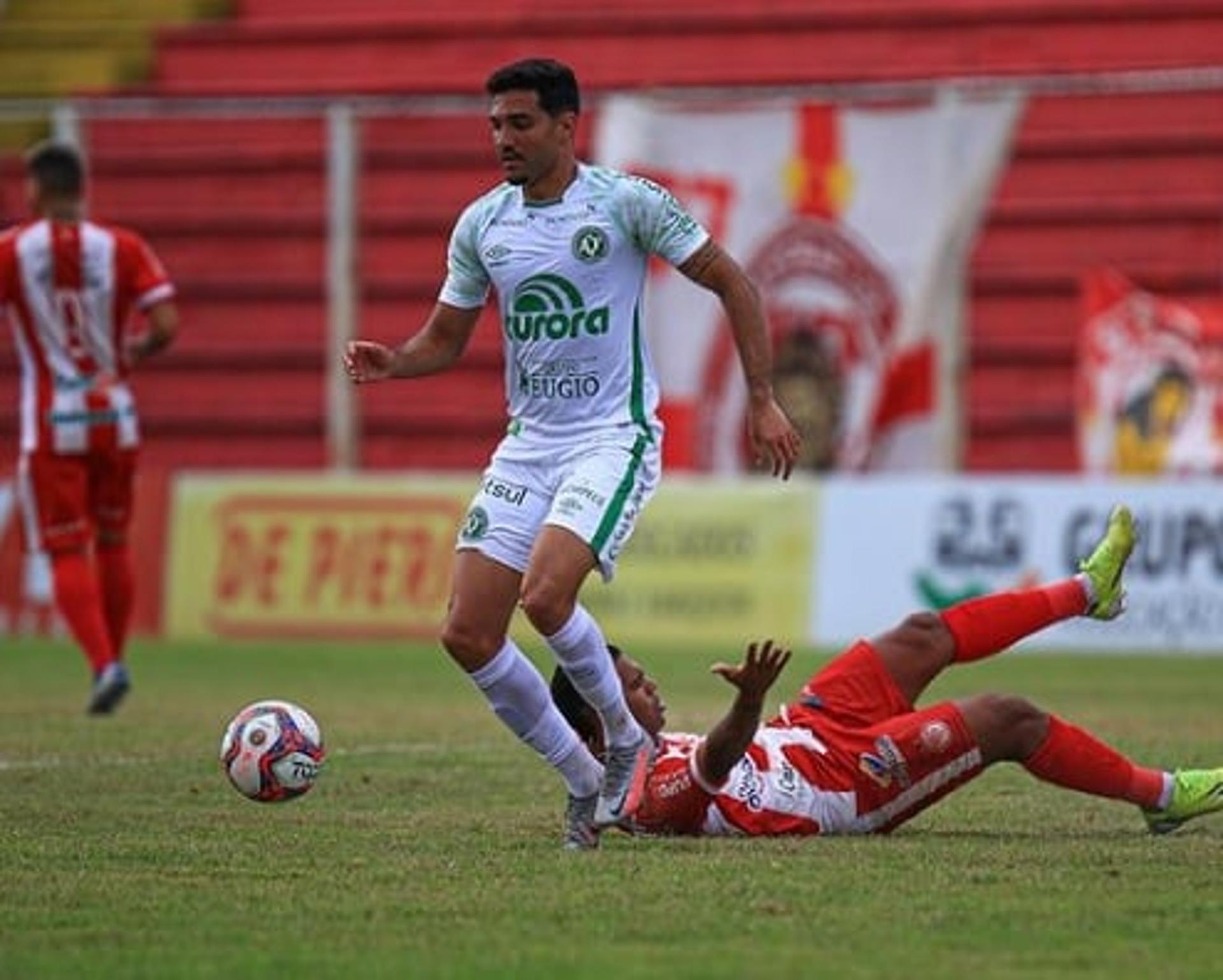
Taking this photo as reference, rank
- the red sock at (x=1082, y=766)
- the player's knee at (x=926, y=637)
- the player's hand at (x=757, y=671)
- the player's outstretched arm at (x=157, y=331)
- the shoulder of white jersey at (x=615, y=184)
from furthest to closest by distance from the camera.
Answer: the player's outstretched arm at (x=157, y=331) → the shoulder of white jersey at (x=615, y=184) → the player's knee at (x=926, y=637) → the red sock at (x=1082, y=766) → the player's hand at (x=757, y=671)

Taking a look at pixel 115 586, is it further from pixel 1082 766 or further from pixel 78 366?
pixel 1082 766

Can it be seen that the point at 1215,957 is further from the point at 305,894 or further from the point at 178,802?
the point at 178,802

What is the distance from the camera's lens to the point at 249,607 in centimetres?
2200

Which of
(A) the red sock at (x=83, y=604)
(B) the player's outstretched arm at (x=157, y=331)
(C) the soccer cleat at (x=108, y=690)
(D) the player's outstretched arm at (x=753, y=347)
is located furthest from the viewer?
(B) the player's outstretched arm at (x=157, y=331)

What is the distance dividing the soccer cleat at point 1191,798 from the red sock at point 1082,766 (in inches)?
4.4

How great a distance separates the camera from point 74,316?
15.0 m

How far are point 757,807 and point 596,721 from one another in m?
0.58

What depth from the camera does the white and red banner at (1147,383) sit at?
68.1 ft

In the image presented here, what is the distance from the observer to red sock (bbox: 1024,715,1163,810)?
8867 millimetres

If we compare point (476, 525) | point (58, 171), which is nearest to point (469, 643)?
point (476, 525)

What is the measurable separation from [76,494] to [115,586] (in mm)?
482

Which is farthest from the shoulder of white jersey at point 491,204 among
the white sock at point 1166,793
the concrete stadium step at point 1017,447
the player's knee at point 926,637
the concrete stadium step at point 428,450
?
the concrete stadium step at point 428,450

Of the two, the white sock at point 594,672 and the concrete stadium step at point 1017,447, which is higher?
the white sock at point 594,672

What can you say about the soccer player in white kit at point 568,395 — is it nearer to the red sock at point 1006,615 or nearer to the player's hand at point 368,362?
the player's hand at point 368,362
